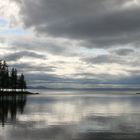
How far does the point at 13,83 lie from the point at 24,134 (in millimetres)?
126215

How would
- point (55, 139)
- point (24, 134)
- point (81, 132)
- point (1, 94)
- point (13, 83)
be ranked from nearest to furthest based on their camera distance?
point (55, 139)
point (24, 134)
point (81, 132)
point (1, 94)
point (13, 83)

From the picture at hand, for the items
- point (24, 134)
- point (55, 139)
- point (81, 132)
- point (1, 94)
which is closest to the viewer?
point (55, 139)

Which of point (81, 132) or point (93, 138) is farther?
point (81, 132)

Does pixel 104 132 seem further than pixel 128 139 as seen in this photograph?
Yes

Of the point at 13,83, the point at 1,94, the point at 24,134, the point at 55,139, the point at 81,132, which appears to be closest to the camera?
the point at 55,139

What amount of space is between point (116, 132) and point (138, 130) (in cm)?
246

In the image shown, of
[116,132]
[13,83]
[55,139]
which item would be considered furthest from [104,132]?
[13,83]

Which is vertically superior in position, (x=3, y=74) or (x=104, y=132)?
(x=3, y=74)

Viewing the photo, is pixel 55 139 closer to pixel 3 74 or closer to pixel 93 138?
pixel 93 138

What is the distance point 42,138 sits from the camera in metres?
23.4

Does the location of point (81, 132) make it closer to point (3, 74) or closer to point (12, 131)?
point (12, 131)

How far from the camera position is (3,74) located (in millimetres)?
126562

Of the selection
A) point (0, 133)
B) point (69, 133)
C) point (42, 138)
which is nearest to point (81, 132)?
point (69, 133)

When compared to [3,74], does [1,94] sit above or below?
below
